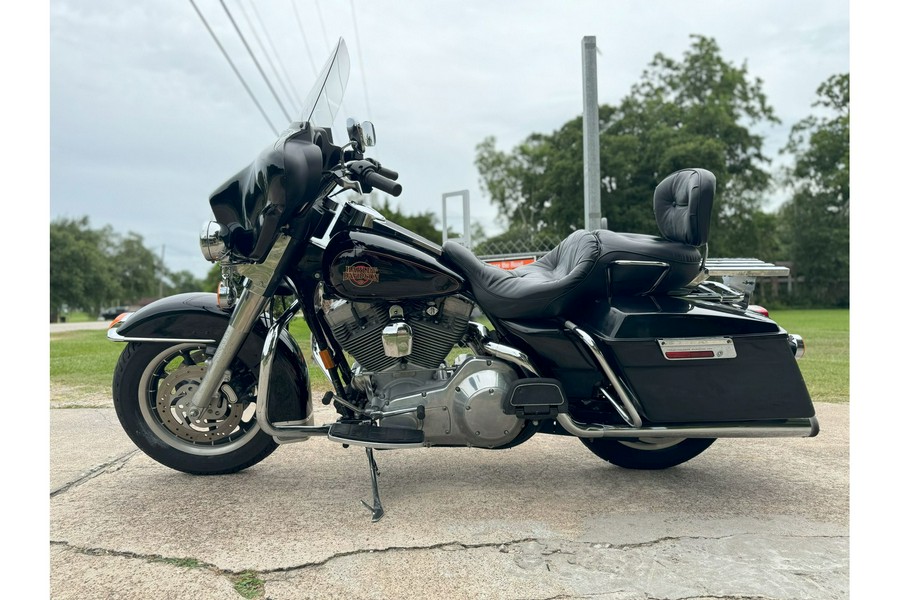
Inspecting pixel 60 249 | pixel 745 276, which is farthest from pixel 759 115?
pixel 60 249

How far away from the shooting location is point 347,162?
2.67 meters

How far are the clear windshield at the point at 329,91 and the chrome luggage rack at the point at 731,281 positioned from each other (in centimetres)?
172

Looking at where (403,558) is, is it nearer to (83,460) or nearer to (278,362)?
(278,362)

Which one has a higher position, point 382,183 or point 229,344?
point 382,183

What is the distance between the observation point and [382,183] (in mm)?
2459

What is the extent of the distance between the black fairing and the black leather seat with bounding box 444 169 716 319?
619 mm

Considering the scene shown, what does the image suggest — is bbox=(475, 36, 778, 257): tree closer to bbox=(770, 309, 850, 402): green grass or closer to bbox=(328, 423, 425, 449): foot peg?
bbox=(770, 309, 850, 402): green grass

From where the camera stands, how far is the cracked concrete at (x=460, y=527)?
198 centimetres

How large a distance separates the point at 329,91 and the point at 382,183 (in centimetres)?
63

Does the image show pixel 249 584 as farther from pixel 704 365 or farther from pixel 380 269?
pixel 704 365

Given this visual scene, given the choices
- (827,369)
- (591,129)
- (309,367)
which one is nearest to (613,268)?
(309,367)

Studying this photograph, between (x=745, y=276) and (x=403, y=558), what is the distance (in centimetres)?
186

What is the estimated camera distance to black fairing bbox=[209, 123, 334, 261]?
2.44 m

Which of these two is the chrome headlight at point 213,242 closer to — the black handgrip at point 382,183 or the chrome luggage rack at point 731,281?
the black handgrip at point 382,183
